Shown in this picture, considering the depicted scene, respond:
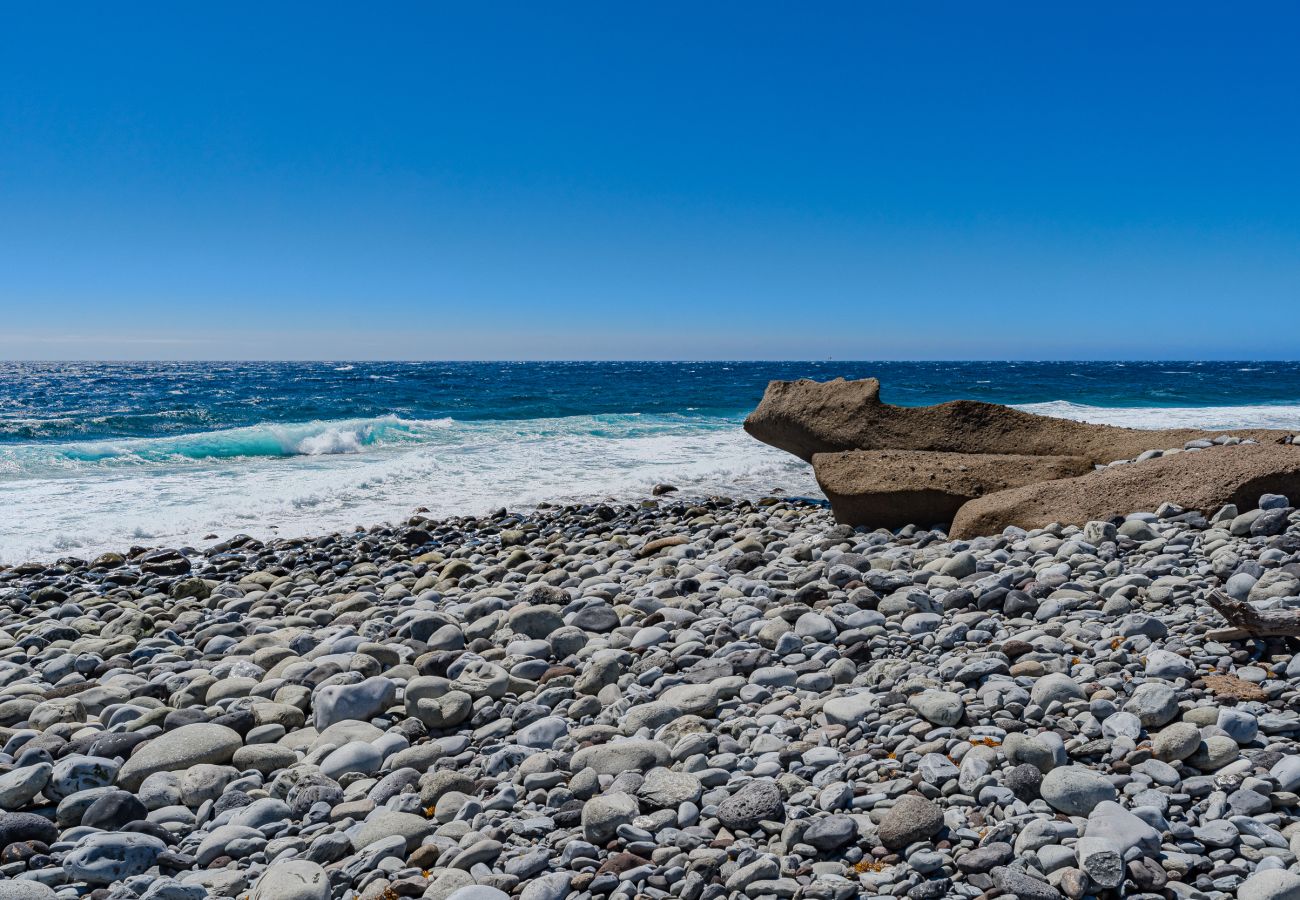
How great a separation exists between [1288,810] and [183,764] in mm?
3449

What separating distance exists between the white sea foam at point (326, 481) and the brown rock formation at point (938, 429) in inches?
85.7

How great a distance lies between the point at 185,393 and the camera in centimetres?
3322

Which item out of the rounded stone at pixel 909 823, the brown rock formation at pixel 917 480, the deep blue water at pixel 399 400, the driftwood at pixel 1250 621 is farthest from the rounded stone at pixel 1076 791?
the deep blue water at pixel 399 400

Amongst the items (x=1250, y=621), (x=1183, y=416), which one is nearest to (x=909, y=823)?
(x=1250, y=621)

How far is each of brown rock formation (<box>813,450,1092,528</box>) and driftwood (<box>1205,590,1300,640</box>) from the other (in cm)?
298

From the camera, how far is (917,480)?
6039mm

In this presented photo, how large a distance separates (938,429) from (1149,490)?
246 cm

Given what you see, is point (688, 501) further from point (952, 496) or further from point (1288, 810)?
point (1288, 810)

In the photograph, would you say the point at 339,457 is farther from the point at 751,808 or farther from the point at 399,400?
the point at 399,400

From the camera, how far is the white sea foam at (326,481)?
8633mm

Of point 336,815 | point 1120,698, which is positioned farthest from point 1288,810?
point 336,815

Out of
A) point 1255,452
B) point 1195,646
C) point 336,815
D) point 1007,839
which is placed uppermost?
point 1255,452

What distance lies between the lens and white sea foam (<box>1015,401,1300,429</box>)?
63.8 ft

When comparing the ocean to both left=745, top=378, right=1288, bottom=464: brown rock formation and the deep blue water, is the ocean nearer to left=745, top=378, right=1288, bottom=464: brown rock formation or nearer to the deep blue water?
the deep blue water
